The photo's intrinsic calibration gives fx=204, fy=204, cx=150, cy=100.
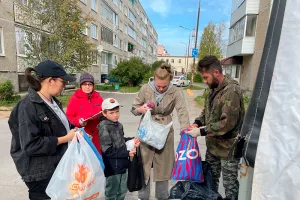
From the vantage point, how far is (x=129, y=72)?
1939 cm

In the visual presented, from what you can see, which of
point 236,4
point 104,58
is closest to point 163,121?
point 236,4

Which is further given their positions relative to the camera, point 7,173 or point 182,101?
point 7,173

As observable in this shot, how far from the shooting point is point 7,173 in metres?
3.53

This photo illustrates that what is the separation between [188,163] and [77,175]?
3.72 feet

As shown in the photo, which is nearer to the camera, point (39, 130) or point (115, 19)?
point (39, 130)

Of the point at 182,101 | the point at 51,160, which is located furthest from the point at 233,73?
the point at 51,160

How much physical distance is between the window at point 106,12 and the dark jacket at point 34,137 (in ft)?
92.3

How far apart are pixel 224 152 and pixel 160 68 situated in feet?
3.94

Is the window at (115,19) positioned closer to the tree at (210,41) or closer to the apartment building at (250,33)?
the tree at (210,41)

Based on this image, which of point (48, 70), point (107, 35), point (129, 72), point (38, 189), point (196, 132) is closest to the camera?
point (48, 70)

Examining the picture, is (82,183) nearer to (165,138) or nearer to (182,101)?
(165,138)

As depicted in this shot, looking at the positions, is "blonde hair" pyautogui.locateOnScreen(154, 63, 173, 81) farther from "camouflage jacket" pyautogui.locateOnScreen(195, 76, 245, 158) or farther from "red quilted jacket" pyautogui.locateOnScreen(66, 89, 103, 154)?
"red quilted jacket" pyautogui.locateOnScreen(66, 89, 103, 154)

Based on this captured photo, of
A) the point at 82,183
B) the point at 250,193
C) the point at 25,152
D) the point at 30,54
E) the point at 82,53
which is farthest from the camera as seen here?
the point at 82,53

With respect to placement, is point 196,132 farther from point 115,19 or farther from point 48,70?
point 115,19
